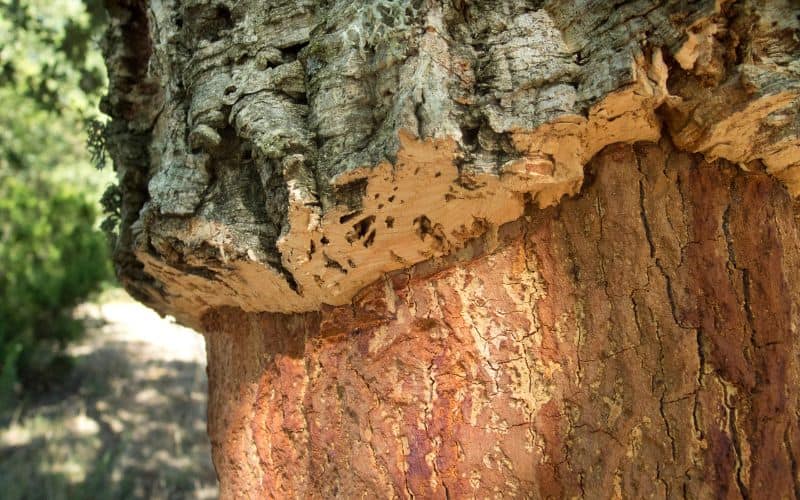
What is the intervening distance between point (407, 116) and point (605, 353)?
68 cm

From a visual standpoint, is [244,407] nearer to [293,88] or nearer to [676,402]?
[293,88]

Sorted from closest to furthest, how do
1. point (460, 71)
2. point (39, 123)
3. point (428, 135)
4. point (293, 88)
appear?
point (428, 135) < point (460, 71) < point (293, 88) < point (39, 123)

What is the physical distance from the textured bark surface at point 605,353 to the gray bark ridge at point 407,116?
2.8 inches

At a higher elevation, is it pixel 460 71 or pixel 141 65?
pixel 141 65

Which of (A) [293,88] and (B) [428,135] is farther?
(A) [293,88]

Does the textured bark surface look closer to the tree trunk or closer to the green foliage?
the tree trunk

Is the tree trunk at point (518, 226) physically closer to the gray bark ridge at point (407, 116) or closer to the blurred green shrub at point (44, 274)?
the gray bark ridge at point (407, 116)

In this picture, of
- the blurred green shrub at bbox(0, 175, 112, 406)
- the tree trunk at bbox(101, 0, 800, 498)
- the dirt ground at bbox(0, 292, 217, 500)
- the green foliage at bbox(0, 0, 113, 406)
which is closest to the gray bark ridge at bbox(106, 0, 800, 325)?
the tree trunk at bbox(101, 0, 800, 498)

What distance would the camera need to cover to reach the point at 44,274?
618cm

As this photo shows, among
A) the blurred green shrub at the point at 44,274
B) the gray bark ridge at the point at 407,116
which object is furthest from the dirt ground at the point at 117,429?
the gray bark ridge at the point at 407,116

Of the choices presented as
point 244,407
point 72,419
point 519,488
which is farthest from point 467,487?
point 72,419

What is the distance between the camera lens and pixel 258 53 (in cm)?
154

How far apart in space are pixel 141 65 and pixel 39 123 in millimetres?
10300

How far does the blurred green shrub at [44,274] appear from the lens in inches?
235
